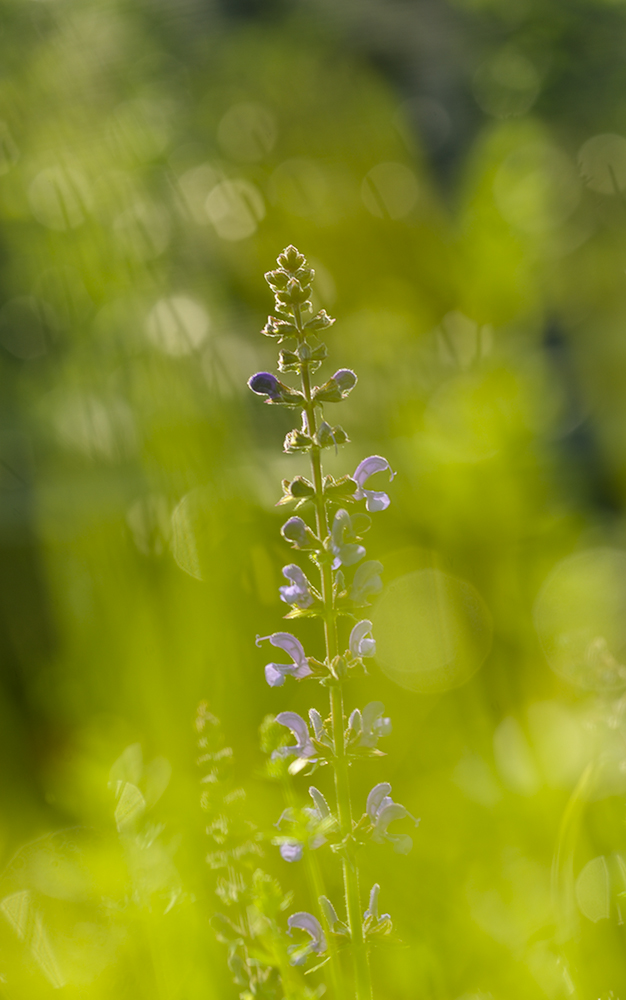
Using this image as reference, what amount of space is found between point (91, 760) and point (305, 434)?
531 millimetres

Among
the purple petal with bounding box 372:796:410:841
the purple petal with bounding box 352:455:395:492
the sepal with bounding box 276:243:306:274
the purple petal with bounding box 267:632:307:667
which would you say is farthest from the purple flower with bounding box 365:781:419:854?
the sepal with bounding box 276:243:306:274

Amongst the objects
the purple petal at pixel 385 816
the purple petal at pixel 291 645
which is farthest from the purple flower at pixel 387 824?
the purple petal at pixel 291 645

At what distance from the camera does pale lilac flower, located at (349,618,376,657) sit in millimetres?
396

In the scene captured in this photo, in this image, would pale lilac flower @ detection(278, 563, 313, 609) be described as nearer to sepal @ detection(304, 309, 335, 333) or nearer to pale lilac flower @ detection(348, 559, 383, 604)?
pale lilac flower @ detection(348, 559, 383, 604)

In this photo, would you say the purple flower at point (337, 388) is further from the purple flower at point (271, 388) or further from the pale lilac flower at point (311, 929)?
the pale lilac flower at point (311, 929)

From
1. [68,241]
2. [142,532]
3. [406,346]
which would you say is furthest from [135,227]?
[142,532]

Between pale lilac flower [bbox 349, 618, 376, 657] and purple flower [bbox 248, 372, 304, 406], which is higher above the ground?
purple flower [bbox 248, 372, 304, 406]

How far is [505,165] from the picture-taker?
1.94 feet

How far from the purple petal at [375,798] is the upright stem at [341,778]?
6 centimetres

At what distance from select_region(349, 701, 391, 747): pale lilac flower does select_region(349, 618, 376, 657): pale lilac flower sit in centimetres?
4

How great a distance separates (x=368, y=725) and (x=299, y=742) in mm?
48

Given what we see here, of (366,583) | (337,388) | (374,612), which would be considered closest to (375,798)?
(366,583)

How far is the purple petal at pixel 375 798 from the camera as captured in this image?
42 centimetres

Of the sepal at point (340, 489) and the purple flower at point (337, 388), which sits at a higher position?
the purple flower at point (337, 388)
